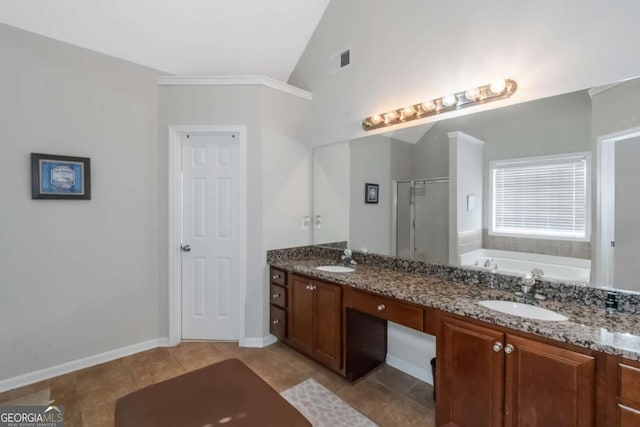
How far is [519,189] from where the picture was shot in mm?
1968

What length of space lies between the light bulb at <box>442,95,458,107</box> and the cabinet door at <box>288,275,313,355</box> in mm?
1738

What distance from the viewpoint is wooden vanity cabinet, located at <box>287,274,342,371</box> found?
2338mm

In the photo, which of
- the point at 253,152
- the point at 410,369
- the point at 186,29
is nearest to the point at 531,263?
the point at 410,369

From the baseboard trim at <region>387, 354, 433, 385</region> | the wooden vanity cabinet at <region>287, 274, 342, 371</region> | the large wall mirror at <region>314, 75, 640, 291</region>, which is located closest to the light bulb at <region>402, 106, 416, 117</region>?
the large wall mirror at <region>314, 75, 640, 291</region>

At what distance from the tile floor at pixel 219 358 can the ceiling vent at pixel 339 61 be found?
9.23ft

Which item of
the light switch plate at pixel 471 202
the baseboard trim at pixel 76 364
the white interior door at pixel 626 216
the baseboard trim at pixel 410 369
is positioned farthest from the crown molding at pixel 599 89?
the baseboard trim at pixel 76 364

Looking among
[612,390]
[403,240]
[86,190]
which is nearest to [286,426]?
[612,390]

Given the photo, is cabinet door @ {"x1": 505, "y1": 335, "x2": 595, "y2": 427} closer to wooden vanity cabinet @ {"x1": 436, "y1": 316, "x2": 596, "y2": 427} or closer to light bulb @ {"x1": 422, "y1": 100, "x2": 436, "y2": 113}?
wooden vanity cabinet @ {"x1": 436, "y1": 316, "x2": 596, "y2": 427}

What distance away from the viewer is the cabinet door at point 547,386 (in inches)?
49.1

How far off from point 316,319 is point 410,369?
0.88 meters

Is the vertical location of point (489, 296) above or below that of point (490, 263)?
below

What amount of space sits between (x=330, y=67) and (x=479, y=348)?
9.11 feet

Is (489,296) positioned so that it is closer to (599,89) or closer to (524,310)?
(524,310)

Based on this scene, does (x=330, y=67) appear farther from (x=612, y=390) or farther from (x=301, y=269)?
(x=612, y=390)
